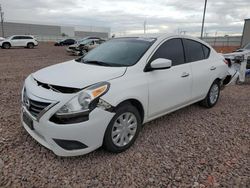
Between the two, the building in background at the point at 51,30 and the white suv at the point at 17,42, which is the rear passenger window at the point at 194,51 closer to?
the white suv at the point at 17,42

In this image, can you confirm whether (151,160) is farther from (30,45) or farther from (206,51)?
(30,45)

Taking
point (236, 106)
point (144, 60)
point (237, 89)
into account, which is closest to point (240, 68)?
point (237, 89)

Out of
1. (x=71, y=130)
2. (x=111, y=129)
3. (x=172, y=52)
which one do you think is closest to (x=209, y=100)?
(x=172, y=52)

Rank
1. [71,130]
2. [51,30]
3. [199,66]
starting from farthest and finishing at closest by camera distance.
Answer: [51,30] → [199,66] → [71,130]

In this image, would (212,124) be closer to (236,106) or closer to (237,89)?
(236,106)

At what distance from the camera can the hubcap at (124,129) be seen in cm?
291

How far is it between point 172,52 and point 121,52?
0.87m

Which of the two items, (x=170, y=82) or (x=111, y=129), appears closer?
(x=111, y=129)

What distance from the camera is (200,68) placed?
167 inches

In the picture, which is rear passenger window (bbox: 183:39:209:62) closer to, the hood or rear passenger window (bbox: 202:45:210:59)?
rear passenger window (bbox: 202:45:210:59)

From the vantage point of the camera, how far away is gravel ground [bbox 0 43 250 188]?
2514mm

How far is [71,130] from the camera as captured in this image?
251cm

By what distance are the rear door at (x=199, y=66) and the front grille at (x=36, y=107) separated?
8.54 feet

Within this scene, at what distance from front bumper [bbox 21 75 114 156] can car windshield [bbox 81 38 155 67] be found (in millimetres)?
993
